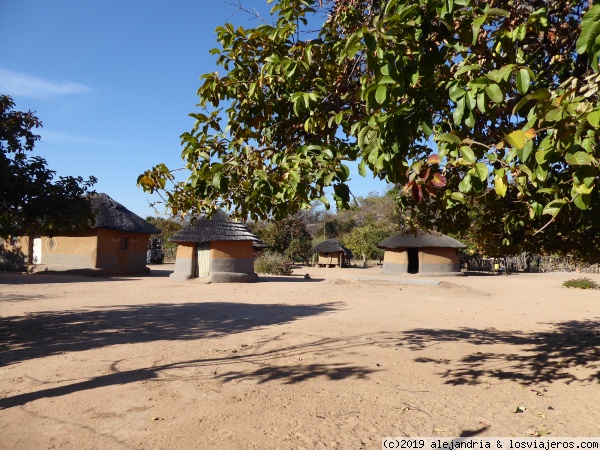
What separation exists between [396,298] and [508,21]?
39.1ft

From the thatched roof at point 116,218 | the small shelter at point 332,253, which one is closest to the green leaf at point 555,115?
the thatched roof at point 116,218

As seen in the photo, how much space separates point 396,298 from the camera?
15.8m

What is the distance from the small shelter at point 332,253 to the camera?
134ft

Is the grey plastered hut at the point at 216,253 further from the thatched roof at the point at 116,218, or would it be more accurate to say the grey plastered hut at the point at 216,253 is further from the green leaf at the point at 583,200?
the green leaf at the point at 583,200

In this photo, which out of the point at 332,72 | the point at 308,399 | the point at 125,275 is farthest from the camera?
the point at 125,275

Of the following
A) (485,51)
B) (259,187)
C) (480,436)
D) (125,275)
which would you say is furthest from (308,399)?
(125,275)

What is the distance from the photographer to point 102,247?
25234 mm

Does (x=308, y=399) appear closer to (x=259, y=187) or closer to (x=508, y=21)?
(x=259, y=187)

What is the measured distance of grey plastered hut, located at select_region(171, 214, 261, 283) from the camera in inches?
862

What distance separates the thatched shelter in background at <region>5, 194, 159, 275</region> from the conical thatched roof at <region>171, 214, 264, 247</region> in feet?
17.1

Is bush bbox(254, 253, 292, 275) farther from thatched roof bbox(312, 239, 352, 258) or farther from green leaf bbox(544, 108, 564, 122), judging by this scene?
green leaf bbox(544, 108, 564, 122)

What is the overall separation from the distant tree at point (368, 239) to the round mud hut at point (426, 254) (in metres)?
11.3

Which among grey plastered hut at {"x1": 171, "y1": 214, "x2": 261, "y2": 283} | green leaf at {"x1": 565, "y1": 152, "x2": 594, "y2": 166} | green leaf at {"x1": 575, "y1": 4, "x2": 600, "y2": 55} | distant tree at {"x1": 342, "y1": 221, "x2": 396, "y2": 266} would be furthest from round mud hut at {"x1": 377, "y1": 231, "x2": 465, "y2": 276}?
green leaf at {"x1": 575, "y1": 4, "x2": 600, "y2": 55}

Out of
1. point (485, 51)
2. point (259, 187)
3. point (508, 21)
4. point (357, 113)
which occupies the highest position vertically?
point (508, 21)
